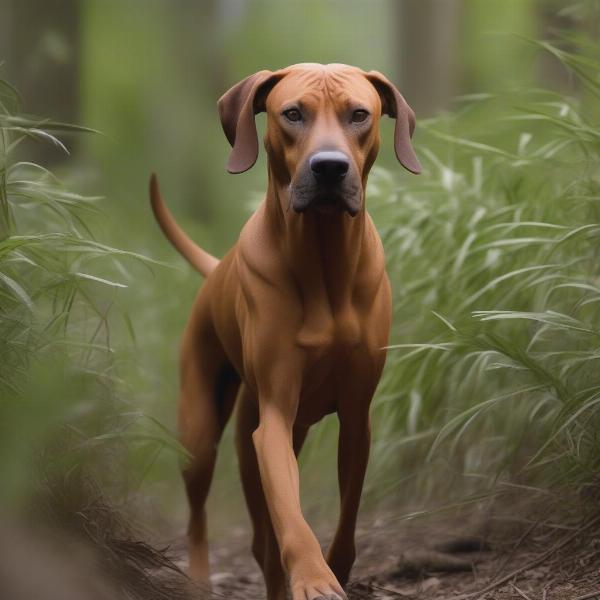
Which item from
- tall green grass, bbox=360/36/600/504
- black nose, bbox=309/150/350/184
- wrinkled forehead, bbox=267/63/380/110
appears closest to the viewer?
black nose, bbox=309/150/350/184

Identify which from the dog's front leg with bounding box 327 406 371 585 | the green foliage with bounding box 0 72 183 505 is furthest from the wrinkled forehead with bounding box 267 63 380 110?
the dog's front leg with bounding box 327 406 371 585

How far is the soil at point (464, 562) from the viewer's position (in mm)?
3988

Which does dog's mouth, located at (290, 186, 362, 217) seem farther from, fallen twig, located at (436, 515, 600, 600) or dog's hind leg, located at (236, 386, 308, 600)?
fallen twig, located at (436, 515, 600, 600)

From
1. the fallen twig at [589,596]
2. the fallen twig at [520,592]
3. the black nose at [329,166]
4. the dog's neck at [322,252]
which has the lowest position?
the fallen twig at [520,592]

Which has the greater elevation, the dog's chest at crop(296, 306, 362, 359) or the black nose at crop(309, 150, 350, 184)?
the black nose at crop(309, 150, 350, 184)

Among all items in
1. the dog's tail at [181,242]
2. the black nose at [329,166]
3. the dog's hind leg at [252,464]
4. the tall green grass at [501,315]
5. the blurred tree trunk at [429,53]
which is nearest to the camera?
the black nose at [329,166]

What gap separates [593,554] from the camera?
3.98 meters

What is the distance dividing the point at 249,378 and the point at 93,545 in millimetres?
728

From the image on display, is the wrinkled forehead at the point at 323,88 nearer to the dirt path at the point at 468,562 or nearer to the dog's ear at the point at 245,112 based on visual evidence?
the dog's ear at the point at 245,112

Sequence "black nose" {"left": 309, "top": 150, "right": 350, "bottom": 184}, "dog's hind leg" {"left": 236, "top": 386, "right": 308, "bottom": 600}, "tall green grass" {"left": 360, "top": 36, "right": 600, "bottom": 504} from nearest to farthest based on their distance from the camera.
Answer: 1. "black nose" {"left": 309, "top": 150, "right": 350, "bottom": 184}
2. "tall green grass" {"left": 360, "top": 36, "right": 600, "bottom": 504}
3. "dog's hind leg" {"left": 236, "top": 386, "right": 308, "bottom": 600}

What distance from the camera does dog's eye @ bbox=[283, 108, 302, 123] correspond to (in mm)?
3525

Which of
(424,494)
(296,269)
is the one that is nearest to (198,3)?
(424,494)

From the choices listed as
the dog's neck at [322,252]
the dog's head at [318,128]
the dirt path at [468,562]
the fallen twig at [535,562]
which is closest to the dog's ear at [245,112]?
the dog's head at [318,128]

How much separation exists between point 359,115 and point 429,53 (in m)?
6.64
